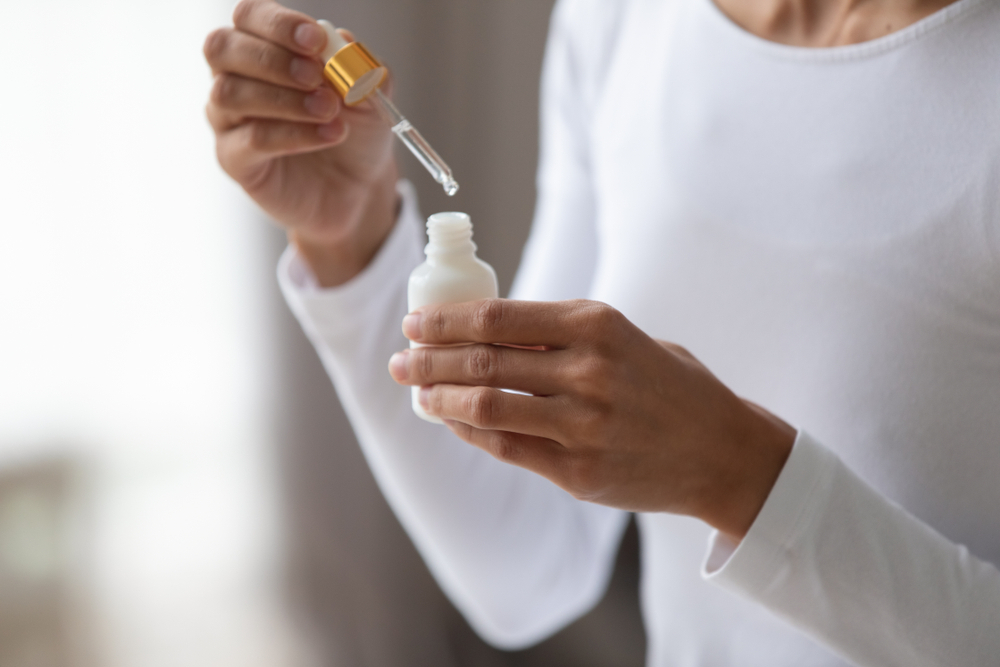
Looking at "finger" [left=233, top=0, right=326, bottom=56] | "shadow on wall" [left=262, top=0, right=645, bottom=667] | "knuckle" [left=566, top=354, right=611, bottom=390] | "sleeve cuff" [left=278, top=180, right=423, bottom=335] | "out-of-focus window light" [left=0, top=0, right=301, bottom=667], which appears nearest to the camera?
"knuckle" [left=566, top=354, right=611, bottom=390]

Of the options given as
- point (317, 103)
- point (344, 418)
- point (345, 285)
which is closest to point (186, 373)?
point (344, 418)

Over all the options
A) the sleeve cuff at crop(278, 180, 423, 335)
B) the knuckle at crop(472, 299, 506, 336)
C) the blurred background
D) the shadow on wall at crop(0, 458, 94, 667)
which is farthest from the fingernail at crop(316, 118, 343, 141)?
the shadow on wall at crop(0, 458, 94, 667)

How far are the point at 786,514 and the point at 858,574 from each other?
0.05m

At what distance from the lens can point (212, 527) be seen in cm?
106

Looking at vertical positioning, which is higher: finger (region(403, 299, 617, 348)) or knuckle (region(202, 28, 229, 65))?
knuckle (region(202, 28, 229, 65))

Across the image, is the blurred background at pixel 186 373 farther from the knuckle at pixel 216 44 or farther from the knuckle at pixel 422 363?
the knuckle at pixel 422 363

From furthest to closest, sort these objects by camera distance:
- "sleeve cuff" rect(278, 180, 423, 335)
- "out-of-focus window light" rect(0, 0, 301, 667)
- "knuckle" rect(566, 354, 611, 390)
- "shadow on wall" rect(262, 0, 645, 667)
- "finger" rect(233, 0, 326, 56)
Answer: "shadow on wall" rect(262, 0, 645, 667), "out-of-focus window light" rect(0, 0, 301, 667), "sleeve cuff" rect(278, 180, 423, 335), "finger" rect(233, 0, 326, 56), "knuckle" rect(566, 354, 611, 390)

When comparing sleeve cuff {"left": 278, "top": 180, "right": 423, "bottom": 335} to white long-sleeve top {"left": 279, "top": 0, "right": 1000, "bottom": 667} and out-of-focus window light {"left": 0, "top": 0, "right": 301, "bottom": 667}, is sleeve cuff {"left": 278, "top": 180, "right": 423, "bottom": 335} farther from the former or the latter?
out-of-focus window light {"left": 0, "top": 0, "right": 301, "bottom": 667}

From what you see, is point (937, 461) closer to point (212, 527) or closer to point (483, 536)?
point (483, 536)

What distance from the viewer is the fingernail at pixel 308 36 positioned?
0.41 meters

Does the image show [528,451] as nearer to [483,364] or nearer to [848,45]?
[483,364]

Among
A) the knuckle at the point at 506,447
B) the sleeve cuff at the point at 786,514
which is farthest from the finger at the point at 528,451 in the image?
the sleeve cuff at the point at 786,514

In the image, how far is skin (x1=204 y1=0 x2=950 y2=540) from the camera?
0.32m

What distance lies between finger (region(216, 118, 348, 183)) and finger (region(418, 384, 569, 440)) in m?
0.22
